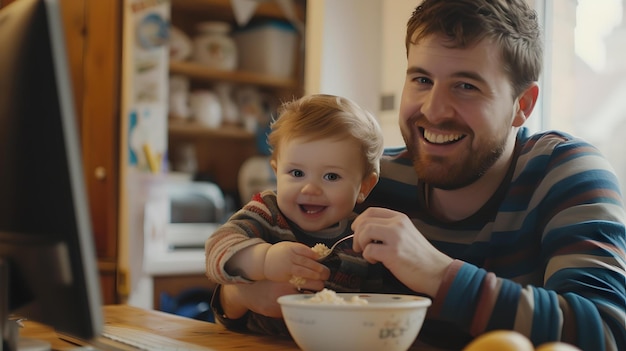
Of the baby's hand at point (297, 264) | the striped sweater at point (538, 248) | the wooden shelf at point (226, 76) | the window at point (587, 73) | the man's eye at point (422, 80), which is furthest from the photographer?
the wooden shelf at point (226, 76)

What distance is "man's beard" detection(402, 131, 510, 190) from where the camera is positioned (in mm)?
1394

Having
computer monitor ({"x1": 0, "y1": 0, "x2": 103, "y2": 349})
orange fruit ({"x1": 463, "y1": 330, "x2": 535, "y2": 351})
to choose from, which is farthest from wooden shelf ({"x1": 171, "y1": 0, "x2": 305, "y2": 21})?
orange fruit ({"x1": 463, "y1": 330, "x2": 535, "y2": 351})

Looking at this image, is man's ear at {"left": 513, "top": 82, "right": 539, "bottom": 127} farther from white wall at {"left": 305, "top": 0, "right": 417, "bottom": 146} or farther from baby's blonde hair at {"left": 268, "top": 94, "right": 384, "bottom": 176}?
white wall at {"left": 305, "top": 0, "right": 417, "bottom": 146}

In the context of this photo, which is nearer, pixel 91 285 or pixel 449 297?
pixel 91 285

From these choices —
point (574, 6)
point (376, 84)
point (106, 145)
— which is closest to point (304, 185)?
point (574, 6)

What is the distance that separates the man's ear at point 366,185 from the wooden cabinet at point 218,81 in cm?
198

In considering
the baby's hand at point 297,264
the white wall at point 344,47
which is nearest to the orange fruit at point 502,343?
the baby's hand at point 297,264

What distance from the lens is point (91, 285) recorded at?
2.49ft

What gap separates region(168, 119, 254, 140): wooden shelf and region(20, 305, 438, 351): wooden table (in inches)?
73.8

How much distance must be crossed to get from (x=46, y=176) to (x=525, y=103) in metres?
1.02

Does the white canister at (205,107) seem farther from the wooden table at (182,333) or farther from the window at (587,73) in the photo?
the wooden table at (182,333)

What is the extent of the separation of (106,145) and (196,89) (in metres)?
0.65

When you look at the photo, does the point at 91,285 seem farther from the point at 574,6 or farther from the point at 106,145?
the point at 106,145

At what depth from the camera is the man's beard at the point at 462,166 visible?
54.9 inches
